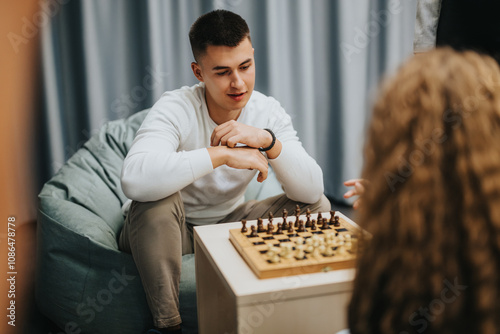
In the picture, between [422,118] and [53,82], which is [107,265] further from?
[53,82]

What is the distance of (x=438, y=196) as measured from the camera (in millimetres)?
579

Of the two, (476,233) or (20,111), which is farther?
(20,111)

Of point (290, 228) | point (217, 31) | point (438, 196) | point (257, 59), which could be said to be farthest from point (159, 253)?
point (257, 59)

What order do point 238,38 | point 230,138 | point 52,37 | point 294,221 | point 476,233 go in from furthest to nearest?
point 52,37, point 238,38, point 230,138, point 294,221, point 476,233

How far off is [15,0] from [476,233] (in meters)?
0.77

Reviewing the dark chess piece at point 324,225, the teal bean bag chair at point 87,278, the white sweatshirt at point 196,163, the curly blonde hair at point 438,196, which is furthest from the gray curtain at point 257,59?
the curly blonde hair at point 438,196

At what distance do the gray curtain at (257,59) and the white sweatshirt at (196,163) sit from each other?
3.61 feet

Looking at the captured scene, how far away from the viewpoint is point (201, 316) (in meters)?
1.43

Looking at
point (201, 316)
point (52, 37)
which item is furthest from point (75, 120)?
point (201, 316)

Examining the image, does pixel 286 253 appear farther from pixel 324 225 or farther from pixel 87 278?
pixel 87 278

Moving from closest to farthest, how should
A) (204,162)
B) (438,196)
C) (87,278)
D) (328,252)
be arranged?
1. (438,196)
2. (328,252)
3. (204,162)
4. (87,278)

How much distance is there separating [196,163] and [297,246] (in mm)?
528

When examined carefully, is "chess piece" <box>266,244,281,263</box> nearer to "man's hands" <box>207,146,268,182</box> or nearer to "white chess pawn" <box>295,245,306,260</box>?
"white chess pawn" <box>295,245,306,260</box>

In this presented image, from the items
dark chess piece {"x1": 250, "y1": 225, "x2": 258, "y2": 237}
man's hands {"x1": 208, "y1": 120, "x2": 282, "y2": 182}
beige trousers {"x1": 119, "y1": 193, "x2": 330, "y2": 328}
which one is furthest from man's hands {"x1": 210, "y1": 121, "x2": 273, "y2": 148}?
dark chess piece {"x1": 250, "y1": 225, "x2": 258, "y2": 237}
